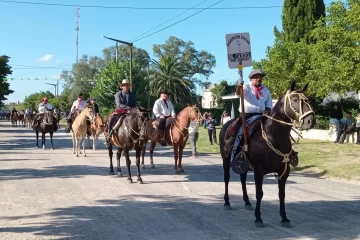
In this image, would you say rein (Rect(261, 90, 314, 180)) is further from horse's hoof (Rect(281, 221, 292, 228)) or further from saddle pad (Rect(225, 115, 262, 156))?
horse's hoof (Rect(281, 221, 292, 228))

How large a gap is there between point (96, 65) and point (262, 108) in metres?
89.8

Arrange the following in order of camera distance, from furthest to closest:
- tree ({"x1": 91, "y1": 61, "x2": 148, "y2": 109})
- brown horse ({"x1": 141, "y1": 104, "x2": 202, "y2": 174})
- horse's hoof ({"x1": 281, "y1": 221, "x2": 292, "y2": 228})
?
tree ({"x1": 91, "y1": 61, "x2": 148, "y2": 109}), brown horse ({"x1": 141, "y1": 104, "x2": 202, "y2": 174}), horse's hoof ({"x1": 281, "y1": 221, "x2": 292, "y2": 228})

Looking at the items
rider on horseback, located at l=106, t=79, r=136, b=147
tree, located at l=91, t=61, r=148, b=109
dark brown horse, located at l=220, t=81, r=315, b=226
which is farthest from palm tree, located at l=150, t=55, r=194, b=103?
dark brown horse, located at l=220, t=81, r=315, b=226

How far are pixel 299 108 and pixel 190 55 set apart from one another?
8250 centimetres

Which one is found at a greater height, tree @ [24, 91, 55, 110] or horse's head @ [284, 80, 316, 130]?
tree @ [24, 91, 55, 110]

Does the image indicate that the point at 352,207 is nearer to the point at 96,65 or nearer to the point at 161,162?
the point at 161,162

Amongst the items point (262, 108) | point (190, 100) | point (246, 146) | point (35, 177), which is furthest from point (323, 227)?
point (190, 100)

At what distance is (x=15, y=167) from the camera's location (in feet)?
51.6

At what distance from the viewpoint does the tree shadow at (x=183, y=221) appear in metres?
6.96

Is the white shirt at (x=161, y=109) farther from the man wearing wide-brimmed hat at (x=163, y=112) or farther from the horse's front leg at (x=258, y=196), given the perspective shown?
the horse's front leg at (x=258, y=196)

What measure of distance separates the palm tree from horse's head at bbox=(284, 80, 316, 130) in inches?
2359

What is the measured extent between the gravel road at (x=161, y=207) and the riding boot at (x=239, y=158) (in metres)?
0.91

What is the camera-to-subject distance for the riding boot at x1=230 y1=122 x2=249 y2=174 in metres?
7.88

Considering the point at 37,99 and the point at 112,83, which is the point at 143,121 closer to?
the point at 112,83
